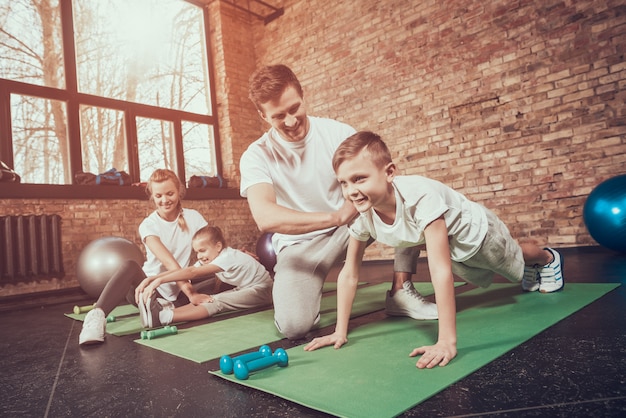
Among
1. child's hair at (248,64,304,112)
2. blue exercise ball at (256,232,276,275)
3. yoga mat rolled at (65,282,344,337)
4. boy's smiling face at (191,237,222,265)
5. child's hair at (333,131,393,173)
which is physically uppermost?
child's hair at (248,64,304,112)

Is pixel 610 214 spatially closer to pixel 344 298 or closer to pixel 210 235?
pixel 344 298

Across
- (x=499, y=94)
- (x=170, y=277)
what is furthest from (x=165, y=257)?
(x=499, y=94)

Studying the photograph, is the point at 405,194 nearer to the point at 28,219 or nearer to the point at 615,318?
the point at 615,318

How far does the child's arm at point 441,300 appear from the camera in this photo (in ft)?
4.29

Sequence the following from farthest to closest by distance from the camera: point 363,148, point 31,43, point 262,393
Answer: point 31,43 → point 363,148 → point 262,393

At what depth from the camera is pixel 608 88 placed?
12.9 ft

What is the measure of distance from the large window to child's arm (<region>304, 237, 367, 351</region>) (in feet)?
14.7

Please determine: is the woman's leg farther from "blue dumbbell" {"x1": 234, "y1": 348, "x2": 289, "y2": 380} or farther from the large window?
the large window

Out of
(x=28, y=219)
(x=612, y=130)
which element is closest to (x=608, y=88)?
(x=612, y=130)

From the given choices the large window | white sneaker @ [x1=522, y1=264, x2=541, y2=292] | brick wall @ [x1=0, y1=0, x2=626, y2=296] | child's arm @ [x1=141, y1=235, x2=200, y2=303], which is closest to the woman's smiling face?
child's arm @ [x1=141, y1=235, x2=200, y2=303]

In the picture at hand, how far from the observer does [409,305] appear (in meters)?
2.05

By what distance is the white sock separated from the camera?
2.40 metres

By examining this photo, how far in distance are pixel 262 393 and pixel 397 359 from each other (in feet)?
1.53

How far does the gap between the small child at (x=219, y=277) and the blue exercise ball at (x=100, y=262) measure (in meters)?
1.68
